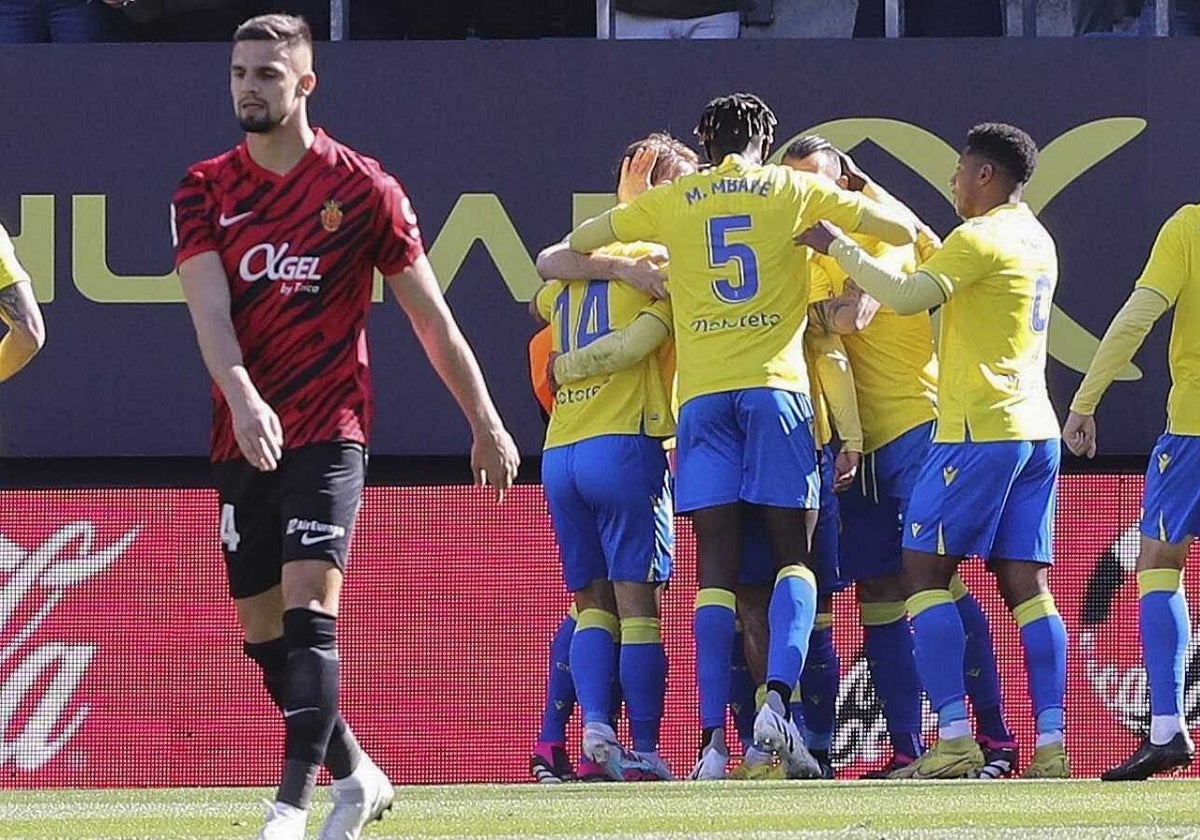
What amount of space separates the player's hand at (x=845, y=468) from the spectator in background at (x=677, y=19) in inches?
155

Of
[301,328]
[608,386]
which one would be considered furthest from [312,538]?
[608,386]

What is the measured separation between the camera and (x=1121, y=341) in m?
7.91

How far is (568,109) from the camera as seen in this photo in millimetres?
11531

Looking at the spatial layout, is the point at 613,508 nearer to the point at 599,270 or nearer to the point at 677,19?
the point at 599,270

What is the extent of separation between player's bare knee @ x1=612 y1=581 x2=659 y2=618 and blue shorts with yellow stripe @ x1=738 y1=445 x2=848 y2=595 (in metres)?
0.31

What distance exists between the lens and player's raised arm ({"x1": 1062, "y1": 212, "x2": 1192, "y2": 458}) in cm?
784

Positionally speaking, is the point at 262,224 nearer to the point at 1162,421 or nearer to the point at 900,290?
the point at 900,290

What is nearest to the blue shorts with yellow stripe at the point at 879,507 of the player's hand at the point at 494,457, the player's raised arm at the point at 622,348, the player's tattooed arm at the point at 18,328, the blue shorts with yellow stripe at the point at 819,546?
the blue shorts with yellow stripe at the point at 819,546

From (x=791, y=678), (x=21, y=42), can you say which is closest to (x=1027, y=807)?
(x=791, y=678)

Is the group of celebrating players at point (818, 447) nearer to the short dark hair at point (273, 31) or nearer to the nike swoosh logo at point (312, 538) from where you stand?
the nike swoosh logo at point (312, 538)

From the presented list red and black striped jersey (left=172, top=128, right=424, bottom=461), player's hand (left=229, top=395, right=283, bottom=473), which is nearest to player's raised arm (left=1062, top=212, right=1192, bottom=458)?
red and black striped jersey (left=172, top=128, right=424, bottom=461)

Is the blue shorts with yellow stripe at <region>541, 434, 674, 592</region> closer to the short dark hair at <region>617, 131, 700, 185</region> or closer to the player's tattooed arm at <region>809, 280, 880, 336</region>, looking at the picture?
the player's tattooed arm at <region>809, 280, 880, 336</region>

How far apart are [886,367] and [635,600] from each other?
1189mm

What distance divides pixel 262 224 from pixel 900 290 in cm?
277
